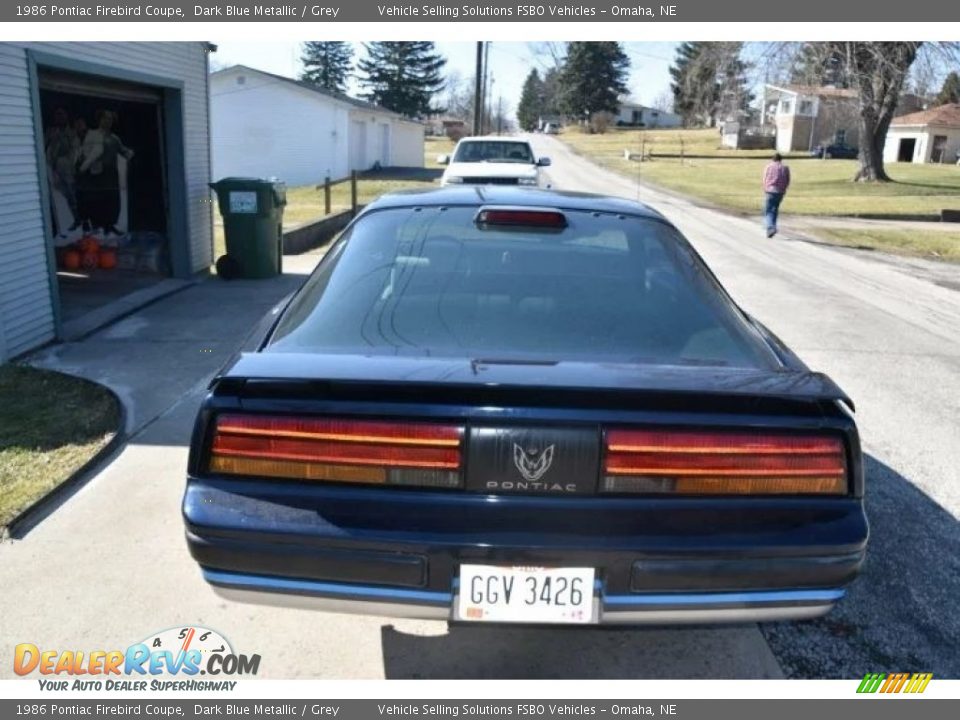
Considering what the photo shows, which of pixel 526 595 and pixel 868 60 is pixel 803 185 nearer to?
pixel 868 60

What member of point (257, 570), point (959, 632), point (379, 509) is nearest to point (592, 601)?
point (379, 509)

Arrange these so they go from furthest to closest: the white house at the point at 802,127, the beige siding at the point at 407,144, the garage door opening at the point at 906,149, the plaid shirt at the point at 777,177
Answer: the white house at the point at 802,127, the garage door opening at the point at 906,149, the beige siding at the point at 407,144, the plaid shirt at the point at 777,177

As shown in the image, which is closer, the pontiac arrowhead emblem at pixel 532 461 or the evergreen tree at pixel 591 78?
the pontiac arrowhead emblem at pixel 532 461

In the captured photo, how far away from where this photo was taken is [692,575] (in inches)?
86.8

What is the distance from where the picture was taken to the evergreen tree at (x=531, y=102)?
373ft

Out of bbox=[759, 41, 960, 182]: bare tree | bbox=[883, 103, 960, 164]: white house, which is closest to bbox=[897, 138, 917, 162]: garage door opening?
bbox=[883, 103, 960, 164]: white house

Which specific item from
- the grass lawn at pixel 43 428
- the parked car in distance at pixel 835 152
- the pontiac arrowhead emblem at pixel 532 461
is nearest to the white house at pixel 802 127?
the parked car in distance at pixel 835 152

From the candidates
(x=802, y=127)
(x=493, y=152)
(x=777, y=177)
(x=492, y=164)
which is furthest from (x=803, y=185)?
(x=802, y=127)

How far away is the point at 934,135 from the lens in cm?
5875

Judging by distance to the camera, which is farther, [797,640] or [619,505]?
[797,640]

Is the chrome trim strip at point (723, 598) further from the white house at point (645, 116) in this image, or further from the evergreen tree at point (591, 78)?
the white house at point (645, 116)

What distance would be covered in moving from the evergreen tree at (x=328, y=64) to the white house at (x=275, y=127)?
49812 mm
